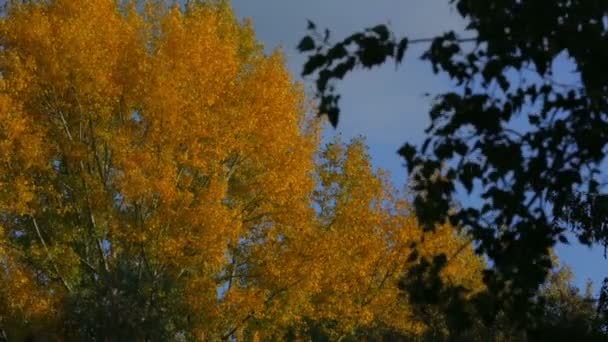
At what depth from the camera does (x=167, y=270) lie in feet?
71.4

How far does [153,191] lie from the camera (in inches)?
794

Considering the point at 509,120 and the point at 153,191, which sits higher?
the point at 153,191

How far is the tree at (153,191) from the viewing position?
20125 mm

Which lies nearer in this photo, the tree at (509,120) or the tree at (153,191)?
the tree at (509,120)

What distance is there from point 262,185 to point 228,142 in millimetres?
1248

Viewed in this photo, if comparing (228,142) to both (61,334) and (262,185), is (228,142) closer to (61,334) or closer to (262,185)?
(262,185)

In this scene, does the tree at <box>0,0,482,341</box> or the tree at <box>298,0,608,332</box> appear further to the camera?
the tree at <box>0,0,482,341</box>

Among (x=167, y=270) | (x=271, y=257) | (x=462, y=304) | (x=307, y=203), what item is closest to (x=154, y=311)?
(x=167, y=270)

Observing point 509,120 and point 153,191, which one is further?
point 153,191

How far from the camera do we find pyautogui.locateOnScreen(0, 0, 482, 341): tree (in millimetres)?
20125

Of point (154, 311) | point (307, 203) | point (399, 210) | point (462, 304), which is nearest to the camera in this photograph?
point (462, 304)

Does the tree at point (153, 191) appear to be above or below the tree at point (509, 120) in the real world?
above

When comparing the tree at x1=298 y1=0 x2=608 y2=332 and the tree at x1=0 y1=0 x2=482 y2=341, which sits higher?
the tree at x1=0 y1=0 x2=482 y2=341

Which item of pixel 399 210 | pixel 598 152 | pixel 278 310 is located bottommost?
pixel 598 152
